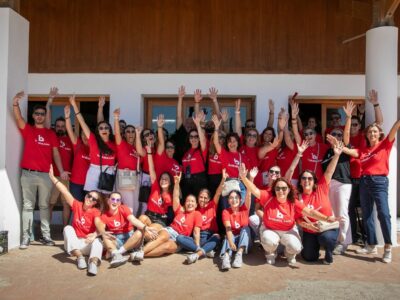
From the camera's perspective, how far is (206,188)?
5867mm

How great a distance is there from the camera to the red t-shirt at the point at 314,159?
5.98 metres

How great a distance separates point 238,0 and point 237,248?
15.8 ft

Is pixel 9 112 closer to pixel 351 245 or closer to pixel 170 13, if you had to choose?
pixel 170 13

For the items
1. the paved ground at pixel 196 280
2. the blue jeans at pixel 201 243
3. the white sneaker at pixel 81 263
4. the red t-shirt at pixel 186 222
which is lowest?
the paved ground at pixel 196 280

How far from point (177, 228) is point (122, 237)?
703 millimetres

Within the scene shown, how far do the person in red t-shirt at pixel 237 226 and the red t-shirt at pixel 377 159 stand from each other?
1.58 m

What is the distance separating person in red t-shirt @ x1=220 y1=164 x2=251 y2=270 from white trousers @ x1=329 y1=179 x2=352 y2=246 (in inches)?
47.3

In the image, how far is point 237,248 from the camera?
519cm

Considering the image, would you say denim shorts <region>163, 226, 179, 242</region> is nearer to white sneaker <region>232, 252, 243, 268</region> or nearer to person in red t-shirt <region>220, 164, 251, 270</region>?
person in red t-shirt <region>220, 164, 251, 270</region>

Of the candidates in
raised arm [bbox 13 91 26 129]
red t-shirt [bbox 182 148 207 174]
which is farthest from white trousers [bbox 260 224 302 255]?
raised arm [bbox 13 91 26 129]

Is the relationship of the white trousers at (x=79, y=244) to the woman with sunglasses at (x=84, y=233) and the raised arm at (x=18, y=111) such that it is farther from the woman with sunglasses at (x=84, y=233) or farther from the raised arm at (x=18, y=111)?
the raised arm at (x=18, y=111)

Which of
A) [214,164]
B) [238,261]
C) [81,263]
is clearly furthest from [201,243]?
[81,263]

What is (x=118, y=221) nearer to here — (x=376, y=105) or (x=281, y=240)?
(x=281, y=240)

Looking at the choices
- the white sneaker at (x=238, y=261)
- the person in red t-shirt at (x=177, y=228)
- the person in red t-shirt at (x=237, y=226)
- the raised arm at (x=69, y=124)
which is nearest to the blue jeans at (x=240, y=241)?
the person in red t-shirt at (x=237, y=226)
